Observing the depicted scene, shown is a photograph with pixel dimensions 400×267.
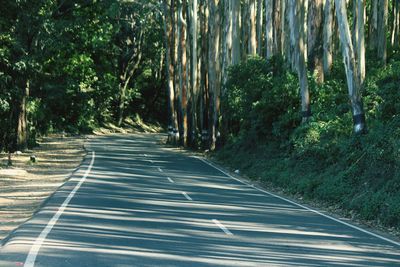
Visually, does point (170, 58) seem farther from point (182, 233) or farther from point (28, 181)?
point (182, 233)

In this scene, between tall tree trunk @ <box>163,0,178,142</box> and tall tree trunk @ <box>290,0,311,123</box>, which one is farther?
tall tree trunk @ <box>163,0,178,142</box>

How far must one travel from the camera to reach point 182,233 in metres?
11.4

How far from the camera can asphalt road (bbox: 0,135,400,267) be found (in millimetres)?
9227

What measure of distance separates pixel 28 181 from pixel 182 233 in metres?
13.4

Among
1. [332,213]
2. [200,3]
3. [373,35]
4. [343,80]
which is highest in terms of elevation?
[200,3]

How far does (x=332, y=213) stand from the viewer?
52.0 ft

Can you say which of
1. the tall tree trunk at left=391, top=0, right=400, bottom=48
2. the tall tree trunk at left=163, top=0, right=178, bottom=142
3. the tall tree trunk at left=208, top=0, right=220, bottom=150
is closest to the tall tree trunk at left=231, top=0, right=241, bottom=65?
the tall tree trunk at left=208, top=0, right=220, bottom=150

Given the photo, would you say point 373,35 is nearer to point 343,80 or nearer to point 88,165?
point 343,80

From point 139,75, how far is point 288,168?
187 ft

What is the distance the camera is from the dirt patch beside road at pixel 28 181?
49.7 ft

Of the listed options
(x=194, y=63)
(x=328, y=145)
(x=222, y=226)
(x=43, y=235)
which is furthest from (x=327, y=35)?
(x=43, y=235)

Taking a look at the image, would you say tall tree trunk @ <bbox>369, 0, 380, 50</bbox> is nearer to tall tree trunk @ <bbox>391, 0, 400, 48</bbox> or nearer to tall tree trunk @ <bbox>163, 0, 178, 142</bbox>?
tall tree trunk @ <bbox>391, 0, 400, 48</bbox>

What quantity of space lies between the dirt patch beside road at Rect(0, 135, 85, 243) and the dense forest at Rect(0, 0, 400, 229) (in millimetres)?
2604

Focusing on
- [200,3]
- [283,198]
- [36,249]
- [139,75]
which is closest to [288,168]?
[283,198]
